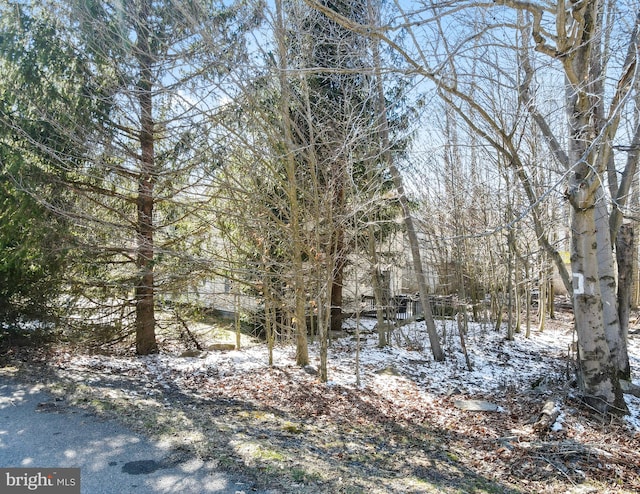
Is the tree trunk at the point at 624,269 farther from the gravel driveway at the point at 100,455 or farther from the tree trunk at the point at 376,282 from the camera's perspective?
the gravel driveway at the point at 100,455

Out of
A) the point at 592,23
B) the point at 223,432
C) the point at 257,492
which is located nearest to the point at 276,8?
the point at 592,23

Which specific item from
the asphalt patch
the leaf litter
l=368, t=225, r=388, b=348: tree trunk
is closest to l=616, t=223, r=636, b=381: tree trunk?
the leaf litter

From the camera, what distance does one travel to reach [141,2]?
660 cm

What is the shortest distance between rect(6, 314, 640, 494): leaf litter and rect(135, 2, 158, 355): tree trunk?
0.57m

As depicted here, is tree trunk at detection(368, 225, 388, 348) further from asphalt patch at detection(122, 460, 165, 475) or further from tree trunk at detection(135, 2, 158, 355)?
asphalt patch at detection(122, 460, 165, 475)

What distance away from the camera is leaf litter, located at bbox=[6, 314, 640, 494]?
3498 millimetres

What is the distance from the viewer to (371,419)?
5.21m

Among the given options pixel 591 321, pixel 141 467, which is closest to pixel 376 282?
pixel 591 321
